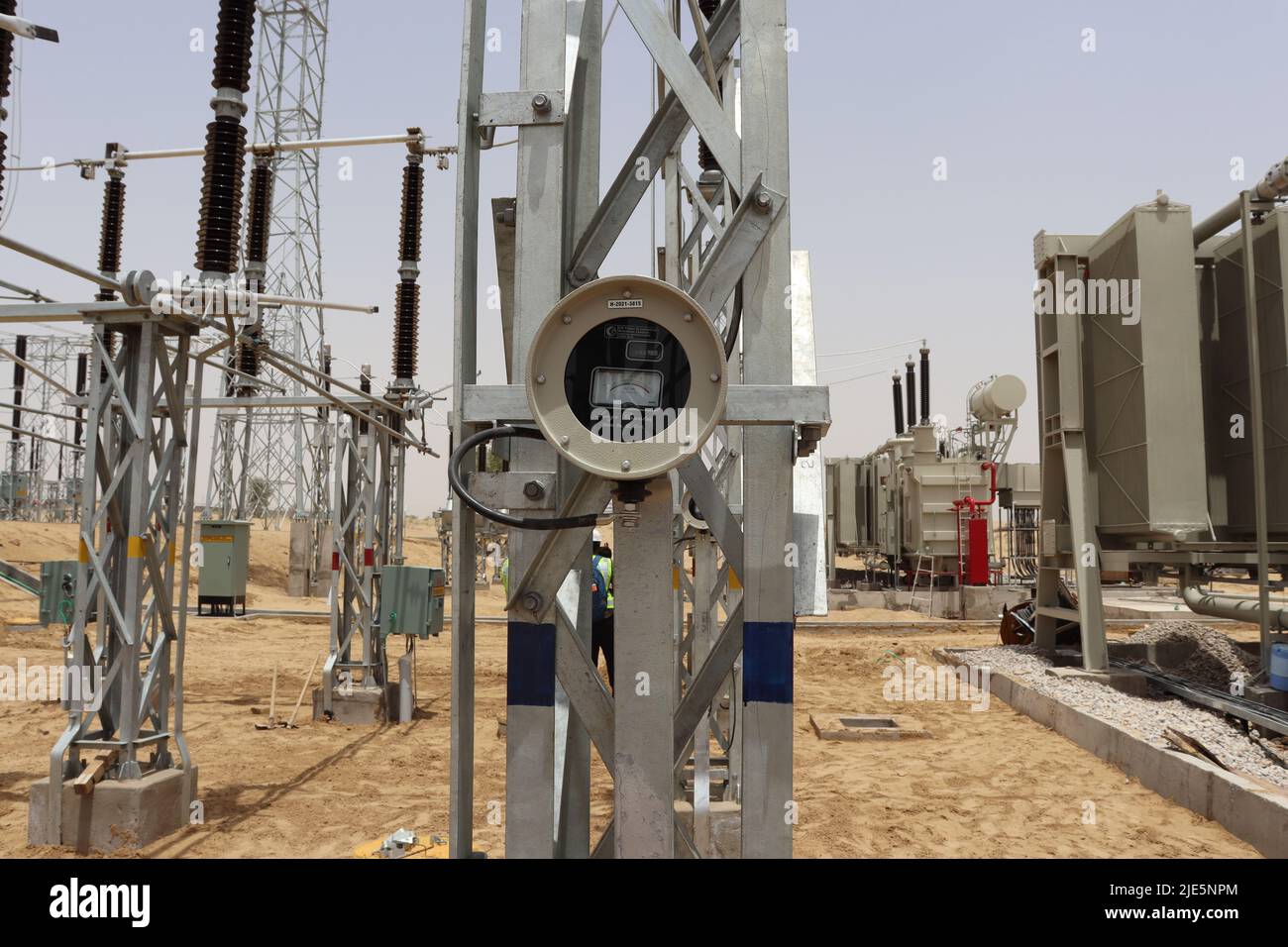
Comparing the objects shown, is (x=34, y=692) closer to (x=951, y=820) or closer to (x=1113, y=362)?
(x=951, y=820)

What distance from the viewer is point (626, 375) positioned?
2.66 m

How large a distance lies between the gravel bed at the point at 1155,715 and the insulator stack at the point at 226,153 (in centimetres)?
937

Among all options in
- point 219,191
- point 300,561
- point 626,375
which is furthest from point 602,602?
point 300,561

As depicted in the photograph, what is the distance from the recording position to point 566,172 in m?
3.10

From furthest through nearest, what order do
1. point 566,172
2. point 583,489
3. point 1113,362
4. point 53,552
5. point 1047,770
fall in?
point 53,552 → point 1113,362 → point 1047,770 → point 566,172 → point 583,489

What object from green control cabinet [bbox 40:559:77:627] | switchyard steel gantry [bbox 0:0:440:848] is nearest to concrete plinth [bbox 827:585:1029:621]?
→ green control cabinet [bbox 40:559:77:627]

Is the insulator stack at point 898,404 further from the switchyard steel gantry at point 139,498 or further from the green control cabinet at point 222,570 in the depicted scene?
the switchyard steel gantry at point 139,498

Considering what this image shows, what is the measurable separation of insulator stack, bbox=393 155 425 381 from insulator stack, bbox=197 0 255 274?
5.57m

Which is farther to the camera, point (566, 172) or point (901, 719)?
point (901, 719)

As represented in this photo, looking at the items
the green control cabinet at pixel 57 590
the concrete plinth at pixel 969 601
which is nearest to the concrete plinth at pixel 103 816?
the green control cabinet at pixel 57 590

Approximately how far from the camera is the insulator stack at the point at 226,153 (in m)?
7.25

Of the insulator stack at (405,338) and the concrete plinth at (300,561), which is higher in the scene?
the insulator stack at (405,338)

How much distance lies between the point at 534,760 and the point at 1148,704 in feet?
33.2
